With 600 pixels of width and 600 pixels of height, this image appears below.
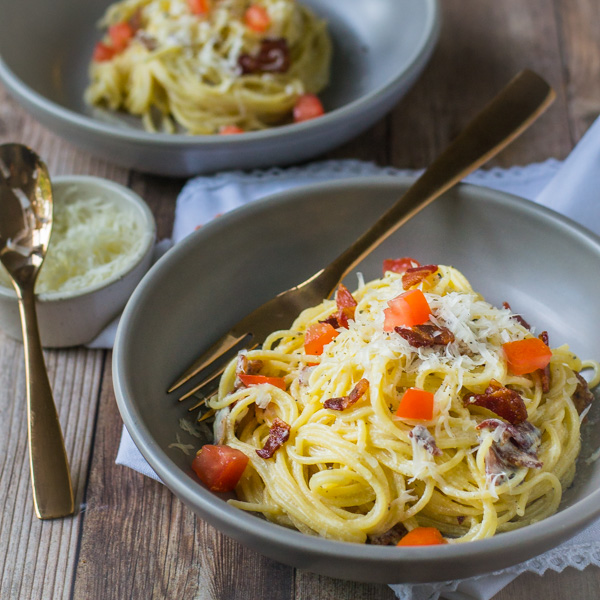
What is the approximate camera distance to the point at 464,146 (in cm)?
344

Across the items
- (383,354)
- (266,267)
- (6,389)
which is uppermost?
(383,354)

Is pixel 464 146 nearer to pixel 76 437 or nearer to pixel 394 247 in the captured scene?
pixel 394 247

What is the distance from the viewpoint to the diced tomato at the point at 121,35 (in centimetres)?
497

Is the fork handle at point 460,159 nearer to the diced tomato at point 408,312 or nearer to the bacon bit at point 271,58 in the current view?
the diced tomato at point 408,312

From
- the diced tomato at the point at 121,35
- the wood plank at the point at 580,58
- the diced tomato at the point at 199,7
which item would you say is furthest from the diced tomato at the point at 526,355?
the diced tomato at the point at 121,35

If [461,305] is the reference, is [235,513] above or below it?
below

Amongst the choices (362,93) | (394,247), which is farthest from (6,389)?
(362,93)

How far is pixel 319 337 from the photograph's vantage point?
2936 mm

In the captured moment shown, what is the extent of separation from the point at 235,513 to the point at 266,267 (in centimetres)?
144

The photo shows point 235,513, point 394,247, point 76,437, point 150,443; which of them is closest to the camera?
point 235,513

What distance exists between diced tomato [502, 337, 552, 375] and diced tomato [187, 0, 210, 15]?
3.15 metres

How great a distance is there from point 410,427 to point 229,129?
2.55 m

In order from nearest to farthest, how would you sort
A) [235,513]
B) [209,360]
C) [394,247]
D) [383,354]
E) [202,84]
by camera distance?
[235,513] → [383,354] → [209,360] → [394,247] → [202,84]

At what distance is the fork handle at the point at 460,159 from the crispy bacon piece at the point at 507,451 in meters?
1.05
